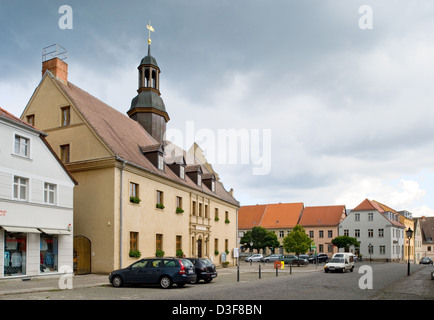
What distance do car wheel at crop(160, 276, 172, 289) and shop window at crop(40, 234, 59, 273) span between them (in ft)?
25.6

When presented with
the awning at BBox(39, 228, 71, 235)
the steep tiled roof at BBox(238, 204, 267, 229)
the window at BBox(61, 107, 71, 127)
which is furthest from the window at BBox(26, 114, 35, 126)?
the steep tiled roof at BBox(238, 204, 267, 229)

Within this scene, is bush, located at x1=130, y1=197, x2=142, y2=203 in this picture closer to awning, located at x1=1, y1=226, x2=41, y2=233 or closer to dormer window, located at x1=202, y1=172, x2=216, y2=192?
awning, located at x1=1, y1=226, x2=41, y2=233

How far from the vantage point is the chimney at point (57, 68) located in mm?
29969

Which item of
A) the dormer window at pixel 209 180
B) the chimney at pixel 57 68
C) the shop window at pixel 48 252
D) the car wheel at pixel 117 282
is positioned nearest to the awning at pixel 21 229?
the shop window at pixel 48 252

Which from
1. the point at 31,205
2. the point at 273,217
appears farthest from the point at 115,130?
the point at 273,217

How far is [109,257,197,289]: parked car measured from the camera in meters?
19.3

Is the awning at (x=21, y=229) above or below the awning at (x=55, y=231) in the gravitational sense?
above

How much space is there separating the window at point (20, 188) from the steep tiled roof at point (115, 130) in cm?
601

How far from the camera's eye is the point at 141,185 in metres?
29.5

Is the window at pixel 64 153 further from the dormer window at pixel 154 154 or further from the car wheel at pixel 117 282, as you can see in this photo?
the car wheel at pixel 117 282

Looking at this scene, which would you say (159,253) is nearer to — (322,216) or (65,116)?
(65,116)

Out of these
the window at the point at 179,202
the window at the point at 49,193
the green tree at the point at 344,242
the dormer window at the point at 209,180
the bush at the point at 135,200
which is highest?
the dormer window at the point at 209,180
